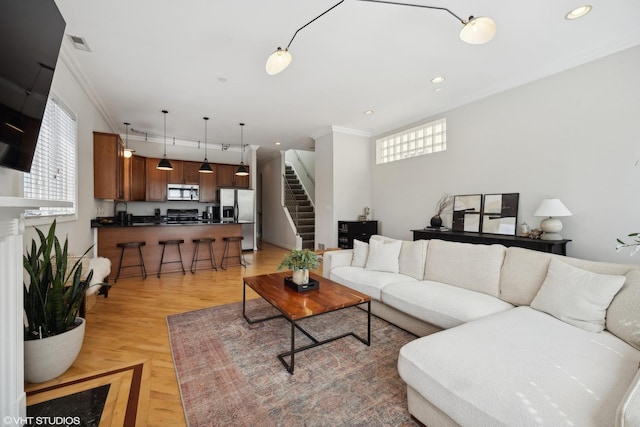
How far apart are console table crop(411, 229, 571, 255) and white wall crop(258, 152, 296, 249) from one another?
13.5 ft

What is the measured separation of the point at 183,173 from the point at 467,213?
668cm

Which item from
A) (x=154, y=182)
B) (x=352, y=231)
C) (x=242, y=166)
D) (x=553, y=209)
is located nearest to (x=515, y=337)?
(x=553, y=209)

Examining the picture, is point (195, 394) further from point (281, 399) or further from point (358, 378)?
point (358, 378)

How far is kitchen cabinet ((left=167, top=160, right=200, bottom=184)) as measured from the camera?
6.99 m

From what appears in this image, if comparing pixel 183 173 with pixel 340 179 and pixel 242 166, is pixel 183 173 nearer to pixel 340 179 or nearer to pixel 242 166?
pixel 242 166

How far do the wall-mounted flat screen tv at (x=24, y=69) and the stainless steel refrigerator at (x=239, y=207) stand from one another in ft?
18.0

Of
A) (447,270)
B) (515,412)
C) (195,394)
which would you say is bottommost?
(195,394)

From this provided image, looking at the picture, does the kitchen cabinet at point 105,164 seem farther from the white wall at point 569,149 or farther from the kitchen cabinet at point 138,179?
the white wall at point 569,149

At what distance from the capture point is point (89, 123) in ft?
13.4

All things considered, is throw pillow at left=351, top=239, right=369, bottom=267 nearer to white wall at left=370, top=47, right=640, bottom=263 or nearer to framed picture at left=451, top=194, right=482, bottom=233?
framed picture at left=451, top=194, right=482, bottom=233

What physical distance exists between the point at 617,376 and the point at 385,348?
1436 mm

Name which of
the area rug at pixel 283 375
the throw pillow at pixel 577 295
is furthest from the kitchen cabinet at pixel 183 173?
the throw pillow at pixel 577 295

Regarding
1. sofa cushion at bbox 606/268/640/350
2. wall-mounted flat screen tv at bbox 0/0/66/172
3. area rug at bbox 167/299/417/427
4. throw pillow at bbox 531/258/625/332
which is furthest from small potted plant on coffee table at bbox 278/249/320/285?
sofa cushion at bbox 606/268/640/350

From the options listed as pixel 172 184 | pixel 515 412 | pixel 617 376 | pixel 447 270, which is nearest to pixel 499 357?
pixel 515 412
